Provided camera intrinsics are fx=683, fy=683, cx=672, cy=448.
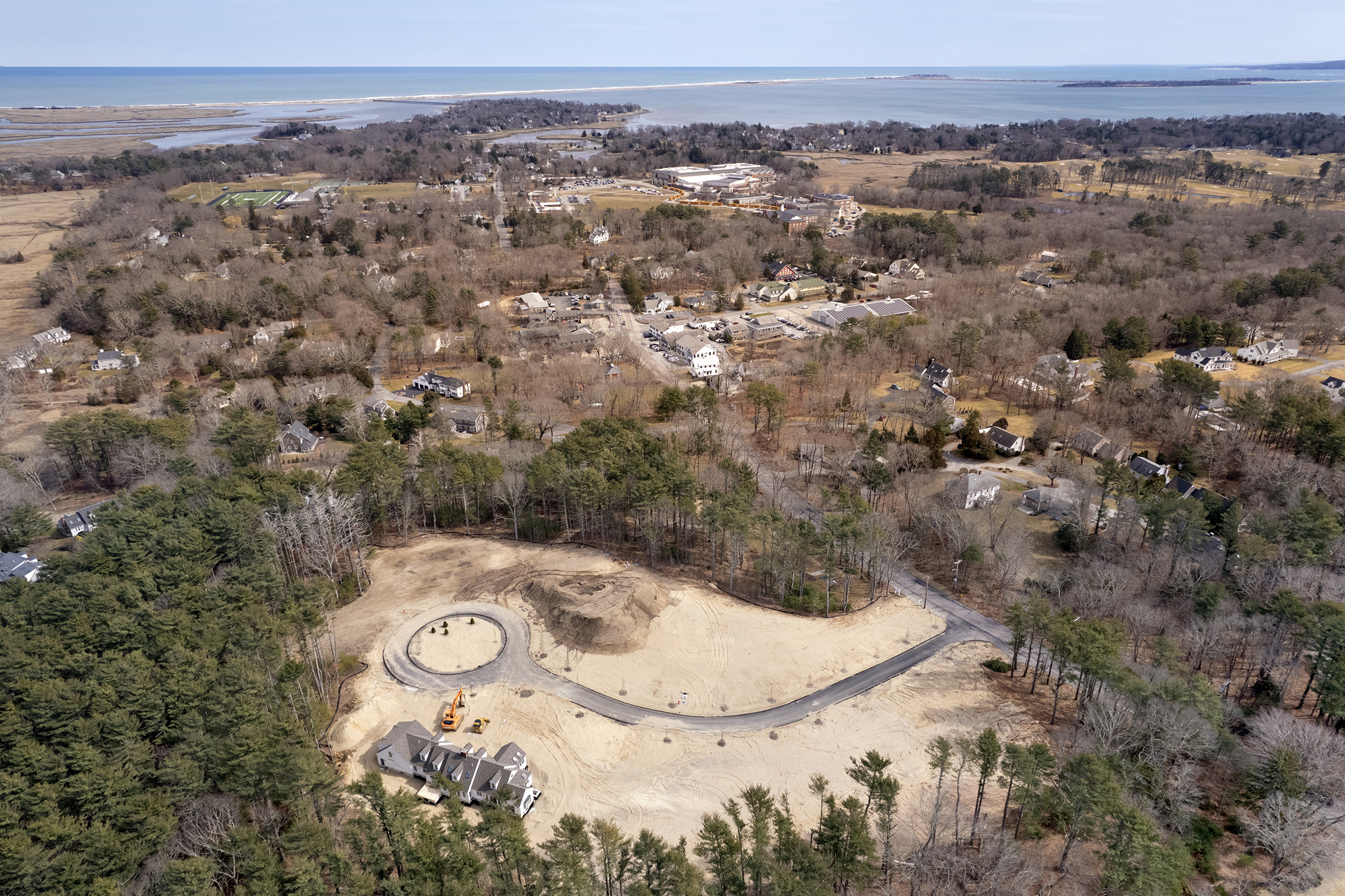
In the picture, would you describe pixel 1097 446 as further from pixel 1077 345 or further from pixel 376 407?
pixel 376 407

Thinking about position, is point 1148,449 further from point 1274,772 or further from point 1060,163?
point 1060,163

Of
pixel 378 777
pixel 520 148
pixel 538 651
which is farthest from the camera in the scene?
pixel 520 148

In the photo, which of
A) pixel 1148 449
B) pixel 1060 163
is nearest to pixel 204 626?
pixel 1148 449

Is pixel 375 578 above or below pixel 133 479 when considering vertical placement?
below

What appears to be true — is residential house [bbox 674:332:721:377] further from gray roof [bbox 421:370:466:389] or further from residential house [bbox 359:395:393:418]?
residential house [bbox 359:395:393:418]

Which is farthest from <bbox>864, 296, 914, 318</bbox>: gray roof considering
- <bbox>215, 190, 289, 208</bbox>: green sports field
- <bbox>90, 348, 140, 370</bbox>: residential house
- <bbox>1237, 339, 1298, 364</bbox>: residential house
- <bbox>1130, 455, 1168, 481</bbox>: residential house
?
<bbox>215, 190, 289, 208</bbox>: green sports field

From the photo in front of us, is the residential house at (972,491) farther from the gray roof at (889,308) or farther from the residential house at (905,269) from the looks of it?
the residential house at (905,269)
